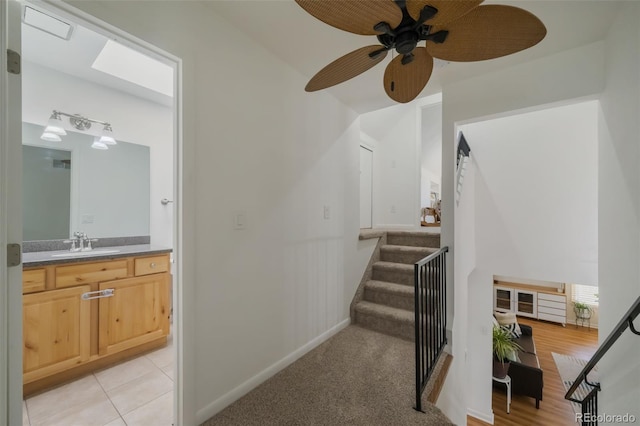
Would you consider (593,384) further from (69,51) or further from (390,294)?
(69,51)

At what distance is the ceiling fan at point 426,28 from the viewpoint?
2.62 feet

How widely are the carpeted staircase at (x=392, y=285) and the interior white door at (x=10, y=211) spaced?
2485 millimetres

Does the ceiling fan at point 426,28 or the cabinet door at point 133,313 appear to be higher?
the ceiling fan at point 426,28

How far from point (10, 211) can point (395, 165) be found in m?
4.53

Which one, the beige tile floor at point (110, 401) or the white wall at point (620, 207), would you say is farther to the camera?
the beige tile floor at point (110, 401)

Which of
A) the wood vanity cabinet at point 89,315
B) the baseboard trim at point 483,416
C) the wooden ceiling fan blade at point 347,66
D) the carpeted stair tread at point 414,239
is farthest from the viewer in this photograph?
the baseboard trim at point 483,416

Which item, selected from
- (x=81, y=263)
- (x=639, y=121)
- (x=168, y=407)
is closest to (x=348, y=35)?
(x=639, y=121)

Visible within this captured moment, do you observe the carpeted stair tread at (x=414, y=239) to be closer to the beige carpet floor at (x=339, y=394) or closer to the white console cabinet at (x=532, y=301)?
the beige carpet floor at (x=339, y=394)

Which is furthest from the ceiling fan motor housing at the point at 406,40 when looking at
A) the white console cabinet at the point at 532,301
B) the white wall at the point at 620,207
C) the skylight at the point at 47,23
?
the white console cabinet at the point at 532,301

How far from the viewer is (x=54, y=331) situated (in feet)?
6.02

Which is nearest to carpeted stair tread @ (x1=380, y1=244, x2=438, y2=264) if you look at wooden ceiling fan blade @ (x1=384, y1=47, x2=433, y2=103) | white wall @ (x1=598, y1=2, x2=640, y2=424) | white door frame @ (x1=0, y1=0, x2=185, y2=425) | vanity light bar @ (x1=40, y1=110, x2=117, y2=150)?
white wall @ (x1=598, y1=2, x2=640, y2=424)

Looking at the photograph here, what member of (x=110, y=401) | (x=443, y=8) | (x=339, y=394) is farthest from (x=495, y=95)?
(x=110, y=401)

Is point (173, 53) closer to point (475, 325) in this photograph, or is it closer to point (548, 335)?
point (475, 325)

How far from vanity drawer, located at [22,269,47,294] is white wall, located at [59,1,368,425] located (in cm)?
128
